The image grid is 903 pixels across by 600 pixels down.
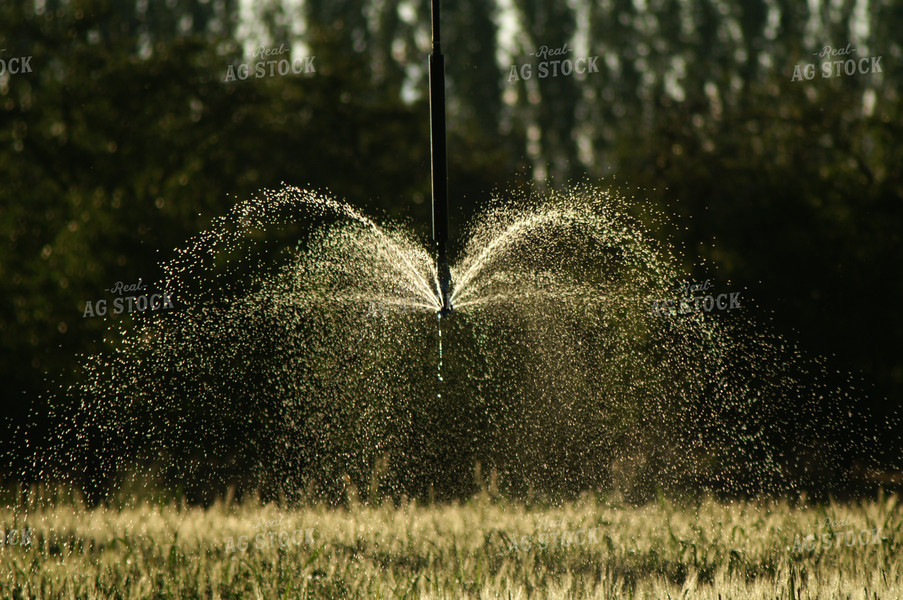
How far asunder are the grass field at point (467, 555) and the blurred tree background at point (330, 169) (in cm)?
518

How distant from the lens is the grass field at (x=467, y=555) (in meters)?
6.38

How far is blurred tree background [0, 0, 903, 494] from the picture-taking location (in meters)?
13.5

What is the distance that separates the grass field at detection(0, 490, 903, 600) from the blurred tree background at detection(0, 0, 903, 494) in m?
5.18

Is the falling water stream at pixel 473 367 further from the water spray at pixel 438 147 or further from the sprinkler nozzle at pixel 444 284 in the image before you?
the water spray at pixel 438 147

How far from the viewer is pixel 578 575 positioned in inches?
265

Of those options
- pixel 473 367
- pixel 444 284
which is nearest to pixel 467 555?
pixel 444 284

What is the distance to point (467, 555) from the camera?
7.47 meters

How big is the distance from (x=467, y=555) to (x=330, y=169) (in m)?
13.8

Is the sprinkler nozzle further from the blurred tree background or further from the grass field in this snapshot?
the blurred tree background

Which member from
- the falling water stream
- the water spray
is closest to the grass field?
the water spray

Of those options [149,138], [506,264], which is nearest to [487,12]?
[149,138]

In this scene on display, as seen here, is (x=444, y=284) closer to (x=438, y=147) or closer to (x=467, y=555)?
(x=438, y=147)

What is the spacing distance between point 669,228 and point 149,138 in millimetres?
9173

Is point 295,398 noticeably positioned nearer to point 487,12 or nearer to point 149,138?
point 149,138
